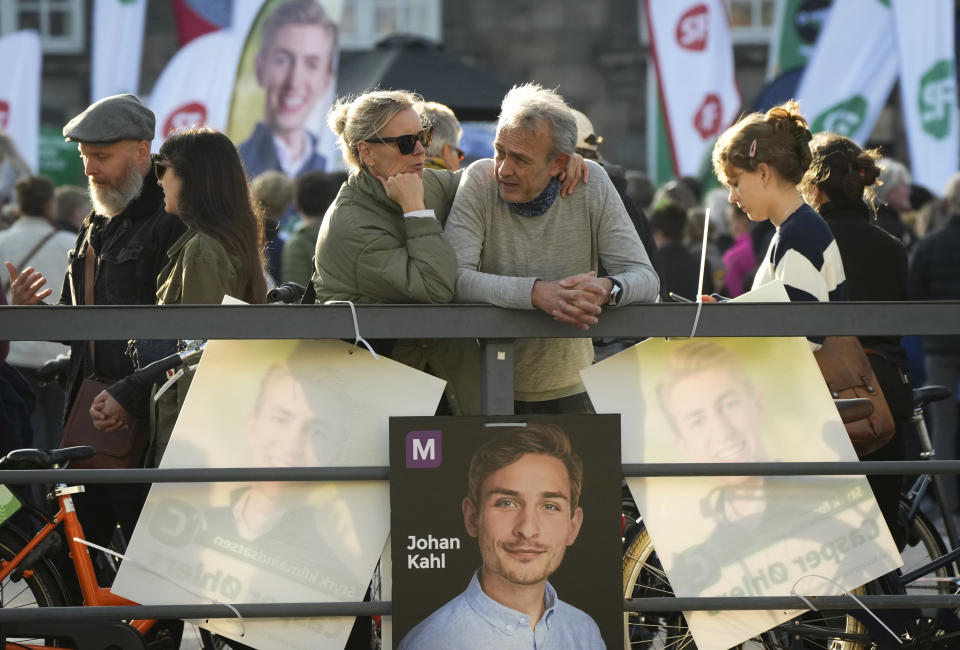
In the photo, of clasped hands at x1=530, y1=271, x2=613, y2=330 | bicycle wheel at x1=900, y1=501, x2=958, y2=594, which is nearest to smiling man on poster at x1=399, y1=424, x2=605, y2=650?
clasped hands at x1=530, y1=271, x2=613, y2=330

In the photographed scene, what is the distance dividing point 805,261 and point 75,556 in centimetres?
234

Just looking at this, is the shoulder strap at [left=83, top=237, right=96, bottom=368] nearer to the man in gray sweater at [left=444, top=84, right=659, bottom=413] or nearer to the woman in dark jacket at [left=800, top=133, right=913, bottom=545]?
the man in gray sweater at [left=444, top=84, right=659, bottom=413]

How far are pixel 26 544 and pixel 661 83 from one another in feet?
34.7

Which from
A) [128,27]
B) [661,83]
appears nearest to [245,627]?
[661,83]

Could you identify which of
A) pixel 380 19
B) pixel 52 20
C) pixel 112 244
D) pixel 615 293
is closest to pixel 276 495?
pixel 615 293

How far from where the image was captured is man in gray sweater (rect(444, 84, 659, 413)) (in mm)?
3895

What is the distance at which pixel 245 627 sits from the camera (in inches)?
141

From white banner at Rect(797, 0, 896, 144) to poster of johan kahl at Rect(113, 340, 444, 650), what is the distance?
10639 mm

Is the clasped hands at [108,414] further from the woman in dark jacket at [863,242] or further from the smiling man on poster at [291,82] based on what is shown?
the smiling man on poster at [291,82]

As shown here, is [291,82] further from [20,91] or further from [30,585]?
[30,585]

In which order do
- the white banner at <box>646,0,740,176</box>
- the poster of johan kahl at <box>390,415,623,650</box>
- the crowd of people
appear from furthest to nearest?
the white banner at <box>646,0,740,176</box>
the crowd of people
the poster of johan kahl at <box>390,415,623,650</box>

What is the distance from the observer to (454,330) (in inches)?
136

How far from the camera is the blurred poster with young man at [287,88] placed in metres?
11.7

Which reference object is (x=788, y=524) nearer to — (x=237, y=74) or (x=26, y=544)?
(x=26, y=544)
